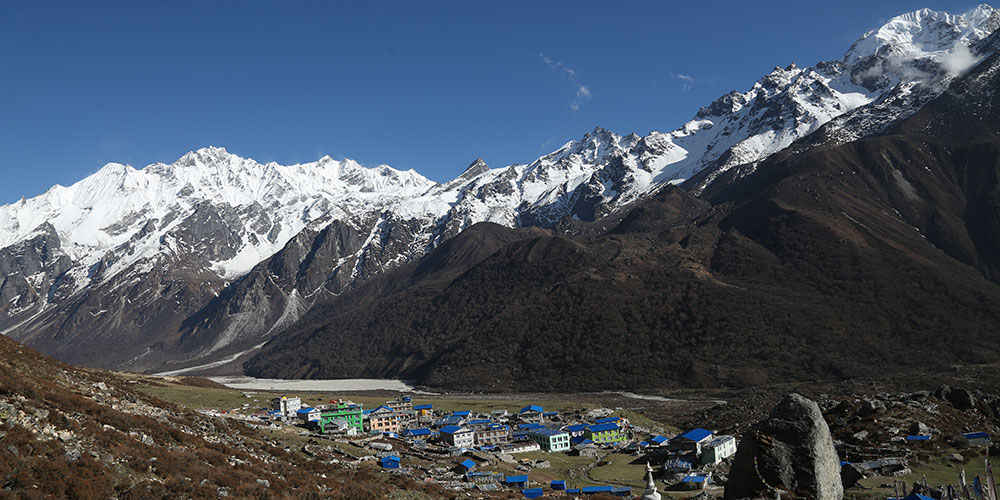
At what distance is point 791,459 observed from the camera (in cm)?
1967

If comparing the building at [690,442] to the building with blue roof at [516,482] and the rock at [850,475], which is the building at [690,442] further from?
the building with blue roof at [516,482]

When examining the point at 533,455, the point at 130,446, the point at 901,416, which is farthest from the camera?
the point at 533,455

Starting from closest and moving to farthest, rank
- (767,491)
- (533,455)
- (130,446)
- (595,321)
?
1. (767,491)
2. (130,446)
3. (533,455)
4. (595,321)

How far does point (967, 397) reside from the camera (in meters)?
67.2

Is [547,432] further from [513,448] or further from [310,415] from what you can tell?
[310,415]

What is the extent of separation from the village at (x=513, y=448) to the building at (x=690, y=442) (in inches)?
4.2

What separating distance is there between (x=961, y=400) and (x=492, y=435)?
52.2 m

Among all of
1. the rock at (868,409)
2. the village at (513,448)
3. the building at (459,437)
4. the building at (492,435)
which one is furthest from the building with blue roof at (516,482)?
the rock at (868,409)

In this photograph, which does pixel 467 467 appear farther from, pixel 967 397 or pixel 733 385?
pixel 733 385

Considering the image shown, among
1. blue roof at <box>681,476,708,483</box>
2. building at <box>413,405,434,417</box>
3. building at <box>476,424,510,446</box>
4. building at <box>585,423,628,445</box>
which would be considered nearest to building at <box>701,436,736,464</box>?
blue roof at <box>681,476,708,483</box>

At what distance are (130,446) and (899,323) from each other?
175m

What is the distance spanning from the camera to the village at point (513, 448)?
48.6 metres

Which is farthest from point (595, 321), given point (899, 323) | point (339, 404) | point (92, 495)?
point (92, 495)

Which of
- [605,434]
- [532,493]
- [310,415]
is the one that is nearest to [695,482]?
[532,493]
